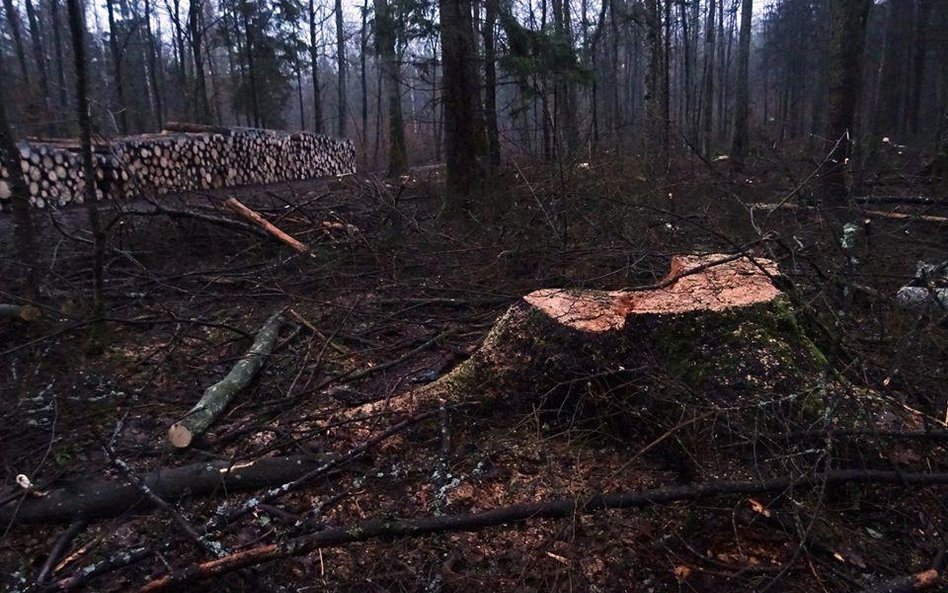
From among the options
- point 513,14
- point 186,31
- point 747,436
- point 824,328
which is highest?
point 186,31

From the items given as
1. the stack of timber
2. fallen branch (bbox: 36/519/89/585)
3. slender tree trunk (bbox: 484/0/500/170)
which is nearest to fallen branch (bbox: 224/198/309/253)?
the stack of timber

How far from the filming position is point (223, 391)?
12.1 feet

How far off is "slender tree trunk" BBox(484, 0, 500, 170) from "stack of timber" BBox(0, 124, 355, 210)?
15.6 feet

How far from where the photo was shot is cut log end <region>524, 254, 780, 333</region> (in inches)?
118

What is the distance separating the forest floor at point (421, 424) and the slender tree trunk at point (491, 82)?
3503 mm

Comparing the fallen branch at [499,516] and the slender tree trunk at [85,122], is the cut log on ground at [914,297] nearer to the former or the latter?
the fallen branch at [499,516]

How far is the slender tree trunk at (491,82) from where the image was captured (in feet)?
30.9

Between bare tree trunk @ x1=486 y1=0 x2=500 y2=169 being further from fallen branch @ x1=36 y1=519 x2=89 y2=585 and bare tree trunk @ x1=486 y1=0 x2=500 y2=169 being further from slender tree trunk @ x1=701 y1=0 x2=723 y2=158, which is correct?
slender tree trunk @ x1=701 y1=0 x2=723 y2=158

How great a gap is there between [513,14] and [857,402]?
27.3ft

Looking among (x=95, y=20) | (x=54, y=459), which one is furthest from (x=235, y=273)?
(x=95, y=20)

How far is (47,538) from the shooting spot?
2.69 meters

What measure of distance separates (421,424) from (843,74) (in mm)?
7801

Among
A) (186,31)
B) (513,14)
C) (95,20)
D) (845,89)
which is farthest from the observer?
(95,20)

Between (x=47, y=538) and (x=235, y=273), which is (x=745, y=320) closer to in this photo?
(x=47, y=538)
